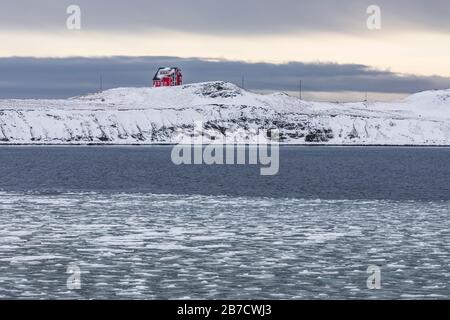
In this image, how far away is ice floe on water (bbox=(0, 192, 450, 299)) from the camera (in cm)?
2459

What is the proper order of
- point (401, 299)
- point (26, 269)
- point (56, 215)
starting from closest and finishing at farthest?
point (401, 299), point (26, 269), point (56, 215)

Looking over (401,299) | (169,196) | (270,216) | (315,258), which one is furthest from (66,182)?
(401,299)

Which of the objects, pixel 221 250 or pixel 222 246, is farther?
pixel 222 246

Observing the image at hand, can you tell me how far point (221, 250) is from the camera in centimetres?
3222

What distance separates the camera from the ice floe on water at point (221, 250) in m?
24.6

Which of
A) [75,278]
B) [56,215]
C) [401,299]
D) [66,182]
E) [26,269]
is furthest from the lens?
[66,182]

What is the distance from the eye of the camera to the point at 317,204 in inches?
2181

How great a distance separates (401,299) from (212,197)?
3999 centimetres

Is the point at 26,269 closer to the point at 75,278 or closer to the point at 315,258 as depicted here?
the point at 75,278
